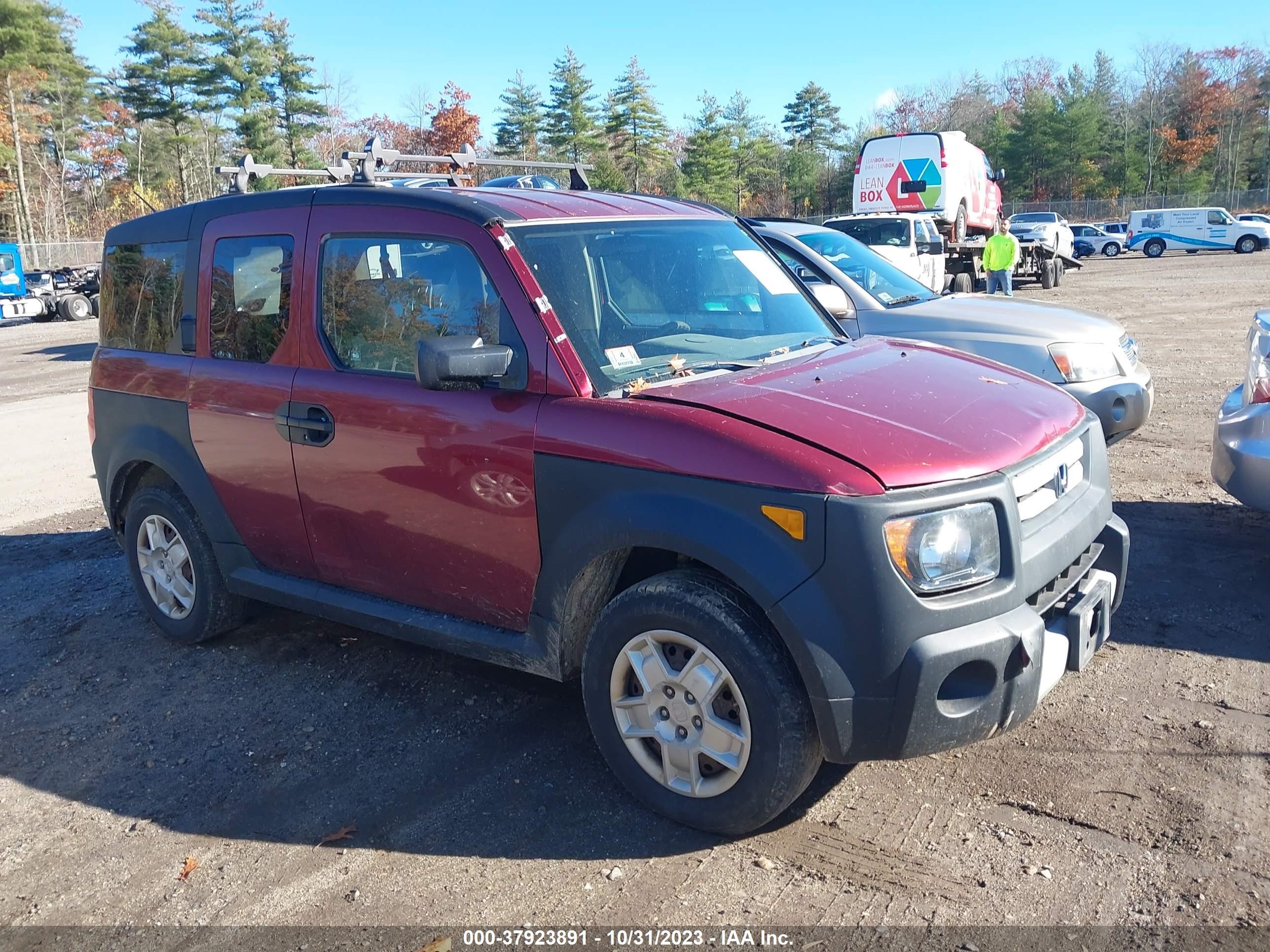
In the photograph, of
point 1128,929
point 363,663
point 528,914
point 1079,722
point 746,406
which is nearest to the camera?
point 1128,929

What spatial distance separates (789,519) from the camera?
2.95 m

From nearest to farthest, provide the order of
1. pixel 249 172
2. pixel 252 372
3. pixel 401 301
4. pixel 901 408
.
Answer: pixel 901 408, pixel 401 301, pixel 252 372, pixel 249 172

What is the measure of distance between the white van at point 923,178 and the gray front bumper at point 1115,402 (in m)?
18.7

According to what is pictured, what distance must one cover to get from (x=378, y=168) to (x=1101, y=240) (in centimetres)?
4865

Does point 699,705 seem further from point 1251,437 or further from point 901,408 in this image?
point 1251,437

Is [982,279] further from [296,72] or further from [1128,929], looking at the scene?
[296,72]

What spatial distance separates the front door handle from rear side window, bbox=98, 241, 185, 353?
0.99 m

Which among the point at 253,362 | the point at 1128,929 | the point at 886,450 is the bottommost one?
the point at 1128,929

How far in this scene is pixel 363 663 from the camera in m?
4.90

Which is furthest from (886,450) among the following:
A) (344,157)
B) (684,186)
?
(684,186)

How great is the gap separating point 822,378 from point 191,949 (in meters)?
2.70

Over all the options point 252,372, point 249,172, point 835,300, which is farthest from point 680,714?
point 835,300

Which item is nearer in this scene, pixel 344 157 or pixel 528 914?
pixel 528 914

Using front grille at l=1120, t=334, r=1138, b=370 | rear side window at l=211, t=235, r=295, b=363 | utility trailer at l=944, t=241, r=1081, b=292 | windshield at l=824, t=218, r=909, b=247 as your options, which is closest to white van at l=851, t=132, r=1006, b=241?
utility trailer at l=944, t=241, r=1081, b=292
